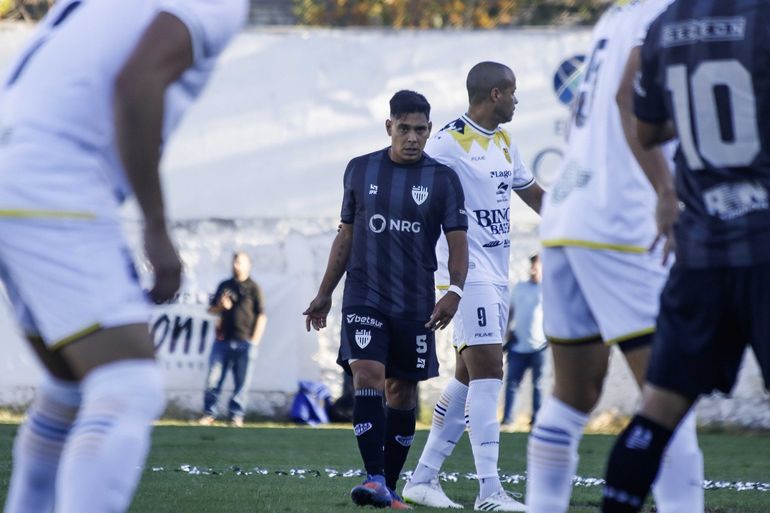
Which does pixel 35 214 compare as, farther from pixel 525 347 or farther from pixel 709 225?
pixel 525 347

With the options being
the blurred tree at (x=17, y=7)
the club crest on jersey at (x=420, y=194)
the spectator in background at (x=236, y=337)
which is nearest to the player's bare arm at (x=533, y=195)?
the club crest on jersey at (x=420, y=194)

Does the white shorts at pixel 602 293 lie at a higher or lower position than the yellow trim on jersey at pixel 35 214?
lower

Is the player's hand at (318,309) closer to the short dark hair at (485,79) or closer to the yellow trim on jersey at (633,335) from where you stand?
the short dark hair at (485,79)

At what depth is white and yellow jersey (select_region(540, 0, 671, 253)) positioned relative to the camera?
4594 millimetres

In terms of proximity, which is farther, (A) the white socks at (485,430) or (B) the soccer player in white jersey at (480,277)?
(B) the soccer player in white jersey at (480,277)

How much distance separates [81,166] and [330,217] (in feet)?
43.3

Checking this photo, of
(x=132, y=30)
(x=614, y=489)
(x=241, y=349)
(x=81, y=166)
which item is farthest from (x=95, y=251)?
(x=241, y=349)

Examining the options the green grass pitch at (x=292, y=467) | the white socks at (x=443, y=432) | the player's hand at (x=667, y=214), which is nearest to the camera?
the player's hand at (x=667, y=214)

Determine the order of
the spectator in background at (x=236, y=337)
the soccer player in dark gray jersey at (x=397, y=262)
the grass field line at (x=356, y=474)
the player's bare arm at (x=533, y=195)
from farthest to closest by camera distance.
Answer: the spectator in background at (x=236, y=337), the grass field line at (x=356, y=474), the player's bare arm at (x=533, y=195), the soccer player in dark gray jersey at (x=397, y=262)

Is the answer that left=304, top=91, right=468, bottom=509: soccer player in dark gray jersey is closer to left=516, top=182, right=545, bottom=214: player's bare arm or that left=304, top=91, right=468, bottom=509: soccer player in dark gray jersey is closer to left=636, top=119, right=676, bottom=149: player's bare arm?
left=516, top=182, right=545, bottom=214: player's bare arm

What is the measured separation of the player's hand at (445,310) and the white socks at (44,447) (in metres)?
3.43

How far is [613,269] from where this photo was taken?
4590 millimetres

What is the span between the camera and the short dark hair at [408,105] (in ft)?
24.9

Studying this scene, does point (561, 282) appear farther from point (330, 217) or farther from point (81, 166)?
point (330, 217)
